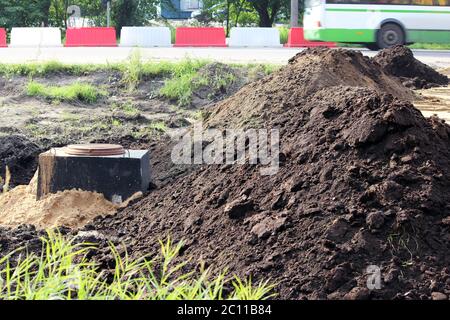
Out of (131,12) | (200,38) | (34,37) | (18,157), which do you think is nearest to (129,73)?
(18,157)

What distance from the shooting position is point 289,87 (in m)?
7.69

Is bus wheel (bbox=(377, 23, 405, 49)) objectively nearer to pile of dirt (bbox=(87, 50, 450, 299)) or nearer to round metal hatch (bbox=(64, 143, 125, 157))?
pile of dirt (bbox=(87, 50, 450, 299))

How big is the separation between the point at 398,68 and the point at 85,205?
28.7 feet

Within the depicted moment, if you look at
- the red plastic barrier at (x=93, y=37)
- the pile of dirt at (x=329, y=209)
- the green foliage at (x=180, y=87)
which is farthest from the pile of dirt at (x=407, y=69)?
the red plastic barrier at (x=93, y=37)

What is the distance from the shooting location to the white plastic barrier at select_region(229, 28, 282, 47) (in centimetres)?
2519

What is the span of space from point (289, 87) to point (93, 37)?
57.9ft

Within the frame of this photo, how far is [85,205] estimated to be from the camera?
24.0 ft

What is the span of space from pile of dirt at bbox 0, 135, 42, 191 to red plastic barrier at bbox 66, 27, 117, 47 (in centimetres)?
1476

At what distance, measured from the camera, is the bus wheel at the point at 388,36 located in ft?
75.3

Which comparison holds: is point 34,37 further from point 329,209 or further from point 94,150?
point 329,209

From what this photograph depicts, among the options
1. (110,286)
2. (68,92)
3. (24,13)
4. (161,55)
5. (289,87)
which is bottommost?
(110,286)

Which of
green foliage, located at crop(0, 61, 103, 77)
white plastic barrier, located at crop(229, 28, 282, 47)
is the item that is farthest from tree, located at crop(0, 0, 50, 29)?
green foliage, located at crop(0, 61, 103, 77)

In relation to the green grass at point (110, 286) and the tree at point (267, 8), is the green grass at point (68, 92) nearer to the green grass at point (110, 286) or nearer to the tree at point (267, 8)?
the green grass at point (110, 286)
